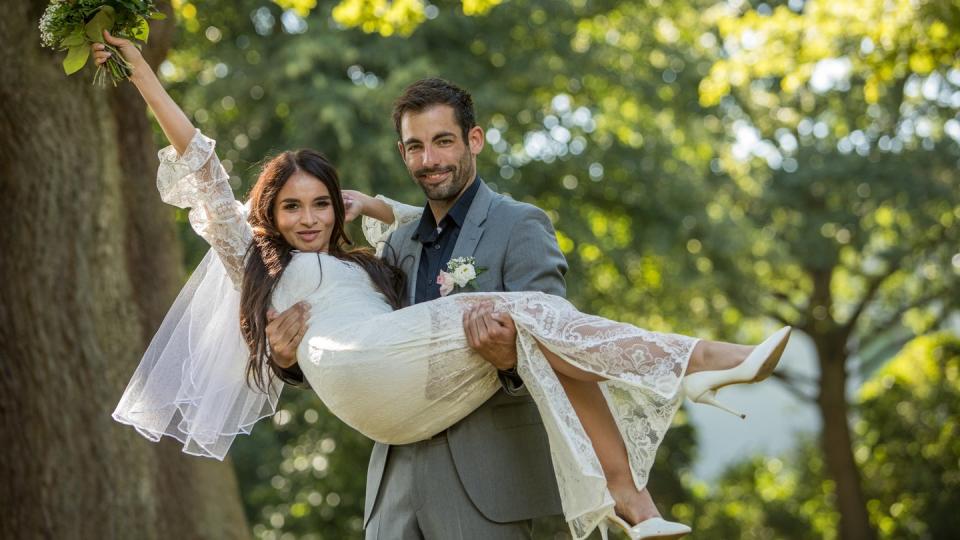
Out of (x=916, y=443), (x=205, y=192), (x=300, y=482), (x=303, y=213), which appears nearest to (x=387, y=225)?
(x=303, y=213)

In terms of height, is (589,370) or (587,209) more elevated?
(587,209)

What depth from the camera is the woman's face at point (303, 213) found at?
429cm

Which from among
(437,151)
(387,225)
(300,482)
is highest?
(437,151)

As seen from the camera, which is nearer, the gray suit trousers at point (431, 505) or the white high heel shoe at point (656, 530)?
the white high heel shoe at point (656, 530)

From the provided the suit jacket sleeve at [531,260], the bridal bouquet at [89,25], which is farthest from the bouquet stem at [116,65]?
the suit jacket sleeve at [531,260]

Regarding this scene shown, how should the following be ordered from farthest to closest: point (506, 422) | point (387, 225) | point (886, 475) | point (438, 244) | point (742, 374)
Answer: point (886, 475) < point (387, 225) < point (438, 244) < point (506, 422) < point (742, 374)

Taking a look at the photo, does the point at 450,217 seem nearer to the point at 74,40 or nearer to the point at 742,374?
the point at 742,374

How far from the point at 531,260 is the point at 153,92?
1.32 m

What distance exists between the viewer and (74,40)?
398 cm

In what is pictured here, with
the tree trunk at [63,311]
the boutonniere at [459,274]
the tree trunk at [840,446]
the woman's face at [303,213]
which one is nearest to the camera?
the boutonniere at [459,274]

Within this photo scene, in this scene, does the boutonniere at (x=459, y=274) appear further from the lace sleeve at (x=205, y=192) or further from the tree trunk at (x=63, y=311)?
the tree trunk at (x=63, y=311)

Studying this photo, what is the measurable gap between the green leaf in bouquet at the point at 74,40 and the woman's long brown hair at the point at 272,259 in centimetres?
76

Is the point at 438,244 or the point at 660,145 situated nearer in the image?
the point at 438,244

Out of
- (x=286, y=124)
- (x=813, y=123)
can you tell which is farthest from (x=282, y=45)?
(x=813, y=123)
